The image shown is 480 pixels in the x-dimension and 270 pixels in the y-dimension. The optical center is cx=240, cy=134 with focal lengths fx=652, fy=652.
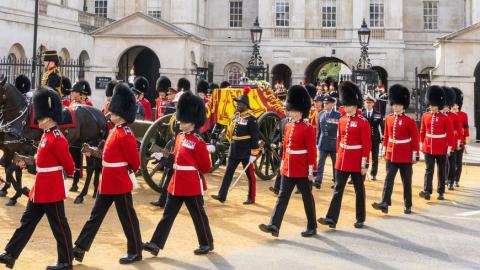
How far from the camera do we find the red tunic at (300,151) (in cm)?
827

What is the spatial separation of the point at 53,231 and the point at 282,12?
30057mm

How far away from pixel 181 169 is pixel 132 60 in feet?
57.6

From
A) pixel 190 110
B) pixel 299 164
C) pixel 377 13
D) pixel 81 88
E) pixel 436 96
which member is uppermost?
pixel 377 13

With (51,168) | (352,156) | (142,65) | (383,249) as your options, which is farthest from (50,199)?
(142,65)

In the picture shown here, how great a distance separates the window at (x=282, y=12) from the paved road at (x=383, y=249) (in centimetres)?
2663

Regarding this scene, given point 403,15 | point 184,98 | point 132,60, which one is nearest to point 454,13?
point 403,15

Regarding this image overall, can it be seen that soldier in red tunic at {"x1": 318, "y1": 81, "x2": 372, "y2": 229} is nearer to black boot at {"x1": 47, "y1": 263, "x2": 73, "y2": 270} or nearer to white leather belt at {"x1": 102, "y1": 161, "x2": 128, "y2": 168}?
white leather belt at {"x1": 102, "y1": 161, "x2": 128, "y2": 168}

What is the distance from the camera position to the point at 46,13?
31.3 m

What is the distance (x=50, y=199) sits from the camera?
642 cm

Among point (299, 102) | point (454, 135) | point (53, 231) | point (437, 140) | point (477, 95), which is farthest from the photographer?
point (477, 95)

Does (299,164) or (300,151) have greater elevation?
(300,151)

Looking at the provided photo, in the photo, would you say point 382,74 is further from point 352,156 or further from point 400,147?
point 352,156

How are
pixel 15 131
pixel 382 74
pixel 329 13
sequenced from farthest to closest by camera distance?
1. pixel 382 74
2. pixel 329 13
3. pixel 15 131

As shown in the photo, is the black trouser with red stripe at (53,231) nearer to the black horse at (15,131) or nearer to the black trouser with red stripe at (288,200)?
the black trouser with red stripe at (288,200)
